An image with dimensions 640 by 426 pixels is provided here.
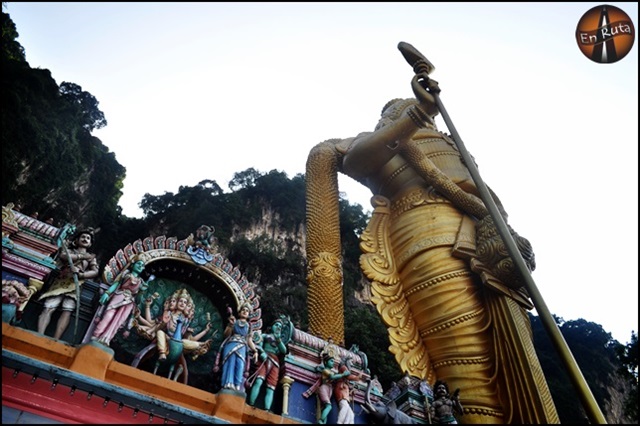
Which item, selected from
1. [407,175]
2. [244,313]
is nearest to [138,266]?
[244,313]

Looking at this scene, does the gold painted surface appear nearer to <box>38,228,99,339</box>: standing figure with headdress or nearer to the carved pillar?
the carved pillar

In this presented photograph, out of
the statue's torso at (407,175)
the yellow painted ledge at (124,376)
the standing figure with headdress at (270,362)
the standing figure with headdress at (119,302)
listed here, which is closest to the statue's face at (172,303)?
the standing figure with headdress at (119,302)

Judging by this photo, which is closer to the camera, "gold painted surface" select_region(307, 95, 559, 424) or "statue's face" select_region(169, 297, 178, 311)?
"statue's face" select_region(169, 297, 178, 311)

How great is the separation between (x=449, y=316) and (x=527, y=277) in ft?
7.77

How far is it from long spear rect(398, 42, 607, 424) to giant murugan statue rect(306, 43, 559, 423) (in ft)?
0.79

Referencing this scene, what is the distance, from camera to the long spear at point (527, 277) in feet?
10.4

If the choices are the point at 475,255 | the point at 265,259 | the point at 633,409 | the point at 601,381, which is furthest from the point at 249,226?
the point at 475,255

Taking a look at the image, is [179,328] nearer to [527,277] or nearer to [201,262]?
[201,262]

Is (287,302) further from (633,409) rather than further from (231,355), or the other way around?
(231,355)

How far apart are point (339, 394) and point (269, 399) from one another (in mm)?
568

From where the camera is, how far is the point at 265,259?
2373 cm

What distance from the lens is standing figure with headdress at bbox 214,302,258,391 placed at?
13.1 ft
